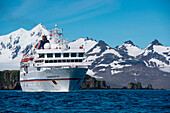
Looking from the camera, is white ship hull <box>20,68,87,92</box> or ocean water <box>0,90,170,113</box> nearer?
ocean water <box>0,90,170,113</box>

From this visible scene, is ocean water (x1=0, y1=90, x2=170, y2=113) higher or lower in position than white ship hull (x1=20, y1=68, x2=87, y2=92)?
lower

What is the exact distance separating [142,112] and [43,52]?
53018 millimetres

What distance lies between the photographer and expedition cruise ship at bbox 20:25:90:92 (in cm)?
9081

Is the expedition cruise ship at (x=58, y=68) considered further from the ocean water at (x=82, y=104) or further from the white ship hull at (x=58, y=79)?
the ocean water at (x=82, y=104)

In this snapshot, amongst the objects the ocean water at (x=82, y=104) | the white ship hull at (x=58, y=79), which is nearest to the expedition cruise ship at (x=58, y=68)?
the white ship hull at (x=58, y=79)

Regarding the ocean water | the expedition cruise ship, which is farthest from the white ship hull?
the ocean water

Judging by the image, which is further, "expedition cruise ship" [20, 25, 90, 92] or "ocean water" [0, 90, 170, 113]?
"expedition cruise ship" [20, 25, 90, 92]

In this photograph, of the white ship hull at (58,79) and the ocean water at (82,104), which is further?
the white ship hull at (58,79)

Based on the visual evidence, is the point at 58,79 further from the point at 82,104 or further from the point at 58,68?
the point at 82,104

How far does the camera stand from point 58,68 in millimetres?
91250

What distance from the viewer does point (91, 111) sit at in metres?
47.4

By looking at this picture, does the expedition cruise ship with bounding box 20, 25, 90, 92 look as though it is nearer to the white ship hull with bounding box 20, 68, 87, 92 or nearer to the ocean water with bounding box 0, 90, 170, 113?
the white ship hull with bounding box 20, 68, 87, 92

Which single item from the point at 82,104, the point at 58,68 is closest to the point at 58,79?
the point at 58,68

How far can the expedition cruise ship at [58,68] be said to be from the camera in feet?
298
